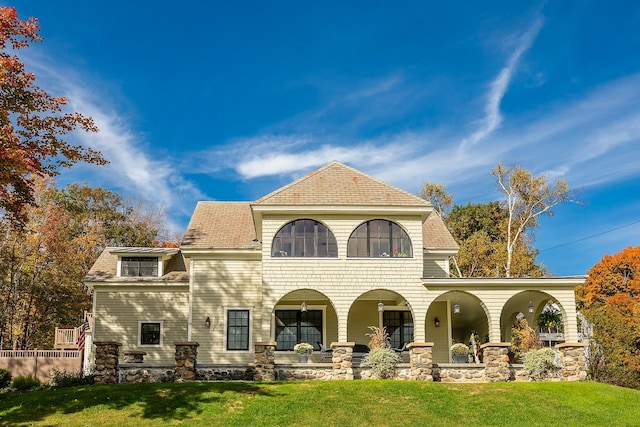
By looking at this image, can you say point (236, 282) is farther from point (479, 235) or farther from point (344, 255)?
point (479, 235)

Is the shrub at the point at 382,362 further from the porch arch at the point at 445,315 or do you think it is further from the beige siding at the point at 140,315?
the beige siding at the point at 140,315

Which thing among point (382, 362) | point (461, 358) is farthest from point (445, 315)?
point (382, 362)

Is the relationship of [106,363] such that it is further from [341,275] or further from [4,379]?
[341,275]

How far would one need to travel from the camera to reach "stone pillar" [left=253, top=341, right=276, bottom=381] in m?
19.6

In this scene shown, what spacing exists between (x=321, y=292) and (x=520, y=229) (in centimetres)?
2099

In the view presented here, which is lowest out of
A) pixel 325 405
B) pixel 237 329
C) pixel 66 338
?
pixel 325 405

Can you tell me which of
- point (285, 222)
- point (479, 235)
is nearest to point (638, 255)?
point (479, 235)

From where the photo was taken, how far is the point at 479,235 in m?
44.5

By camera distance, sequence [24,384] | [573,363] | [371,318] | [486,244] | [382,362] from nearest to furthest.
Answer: [382,362] < [573,363] < [24,384] < [371,318] < [486,244]

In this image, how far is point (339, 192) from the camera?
22.8 metres

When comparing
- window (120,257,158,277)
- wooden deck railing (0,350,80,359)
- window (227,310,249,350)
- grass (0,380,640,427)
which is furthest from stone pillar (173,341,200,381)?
wooden deck railing (0,350,80,359)

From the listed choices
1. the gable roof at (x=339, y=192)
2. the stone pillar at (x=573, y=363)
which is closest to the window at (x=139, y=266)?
the gable roof at (x=339, y=192)

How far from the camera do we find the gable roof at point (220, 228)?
25.1m

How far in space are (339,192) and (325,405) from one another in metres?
8.56
